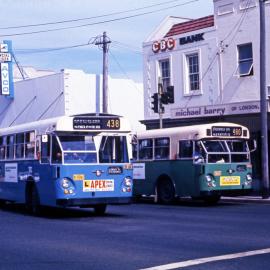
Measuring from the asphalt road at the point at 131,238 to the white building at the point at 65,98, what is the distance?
19.1m

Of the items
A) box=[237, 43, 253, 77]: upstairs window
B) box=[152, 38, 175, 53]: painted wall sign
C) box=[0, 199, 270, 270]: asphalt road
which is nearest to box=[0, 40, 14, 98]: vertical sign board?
box=[152, 38, 175, 53]: painted wall sign

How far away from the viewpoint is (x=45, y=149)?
18078 millimetres

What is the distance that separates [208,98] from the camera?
97.0 feet

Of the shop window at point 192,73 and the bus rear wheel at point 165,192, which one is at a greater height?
the shop window at point 192,73

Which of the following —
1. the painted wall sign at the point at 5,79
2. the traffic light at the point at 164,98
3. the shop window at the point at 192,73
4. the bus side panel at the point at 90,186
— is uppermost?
the painted wall sign at the point at 5,79

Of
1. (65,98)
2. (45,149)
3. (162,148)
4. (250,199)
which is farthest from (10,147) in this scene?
(65,98)

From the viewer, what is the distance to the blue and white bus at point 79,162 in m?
17.5

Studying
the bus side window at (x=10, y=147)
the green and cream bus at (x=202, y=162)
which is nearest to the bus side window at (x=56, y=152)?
the bus side window at (x=10, y=147)

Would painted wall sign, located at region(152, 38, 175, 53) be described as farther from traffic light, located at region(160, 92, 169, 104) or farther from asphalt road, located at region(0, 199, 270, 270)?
asphalt road, located at region(0, 199, 270, 270)

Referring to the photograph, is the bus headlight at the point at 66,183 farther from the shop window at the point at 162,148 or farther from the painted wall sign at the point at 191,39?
the painted wall sign at the point at 191,39

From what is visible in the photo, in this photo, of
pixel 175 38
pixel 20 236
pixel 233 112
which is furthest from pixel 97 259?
pixel 175 38

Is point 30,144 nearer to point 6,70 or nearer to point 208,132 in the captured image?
point 208,132

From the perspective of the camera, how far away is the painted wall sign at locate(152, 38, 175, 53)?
31.4m

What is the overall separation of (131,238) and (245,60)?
54.7 feet
